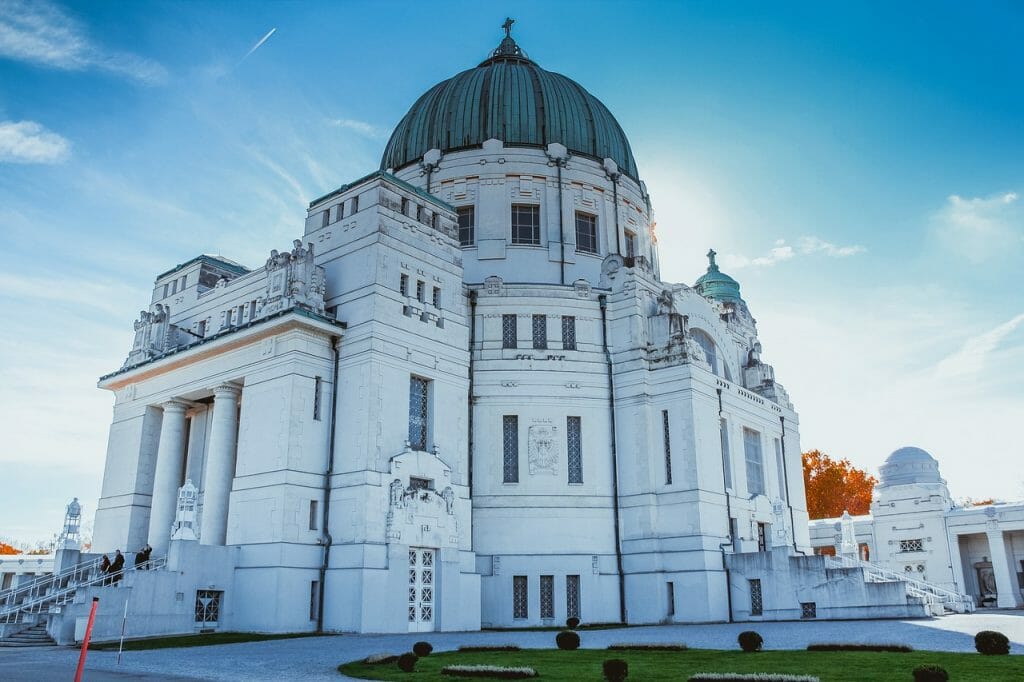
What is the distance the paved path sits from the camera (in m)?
19.1

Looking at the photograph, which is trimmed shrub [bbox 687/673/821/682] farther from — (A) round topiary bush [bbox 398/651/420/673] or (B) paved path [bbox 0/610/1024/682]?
(B) paved path [bbox 0/610/1024/682]

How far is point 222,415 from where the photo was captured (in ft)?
127

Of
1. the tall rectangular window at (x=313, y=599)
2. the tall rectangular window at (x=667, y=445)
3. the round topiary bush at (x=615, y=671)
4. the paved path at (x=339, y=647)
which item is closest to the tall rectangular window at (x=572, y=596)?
the paved path at (x=339, y=647)

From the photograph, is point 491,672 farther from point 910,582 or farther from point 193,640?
point 910,582

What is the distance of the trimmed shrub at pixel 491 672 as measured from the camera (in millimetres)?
16969

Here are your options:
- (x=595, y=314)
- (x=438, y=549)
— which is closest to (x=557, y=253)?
(x=595, y=314)

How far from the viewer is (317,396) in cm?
3669

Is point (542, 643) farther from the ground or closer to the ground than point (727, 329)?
closer to the ground

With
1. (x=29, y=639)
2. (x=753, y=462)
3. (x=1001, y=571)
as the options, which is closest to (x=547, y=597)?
(x=753, y=462)

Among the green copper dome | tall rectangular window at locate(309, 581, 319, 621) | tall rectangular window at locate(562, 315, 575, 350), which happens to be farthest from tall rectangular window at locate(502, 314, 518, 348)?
tall rectangular window at locate(309, 581, 319, 621)

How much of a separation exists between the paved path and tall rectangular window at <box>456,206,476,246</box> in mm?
23144

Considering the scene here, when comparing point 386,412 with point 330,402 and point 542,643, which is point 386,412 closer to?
point 330,402

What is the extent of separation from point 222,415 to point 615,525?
18975 millimetres

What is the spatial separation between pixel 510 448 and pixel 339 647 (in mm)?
17691
